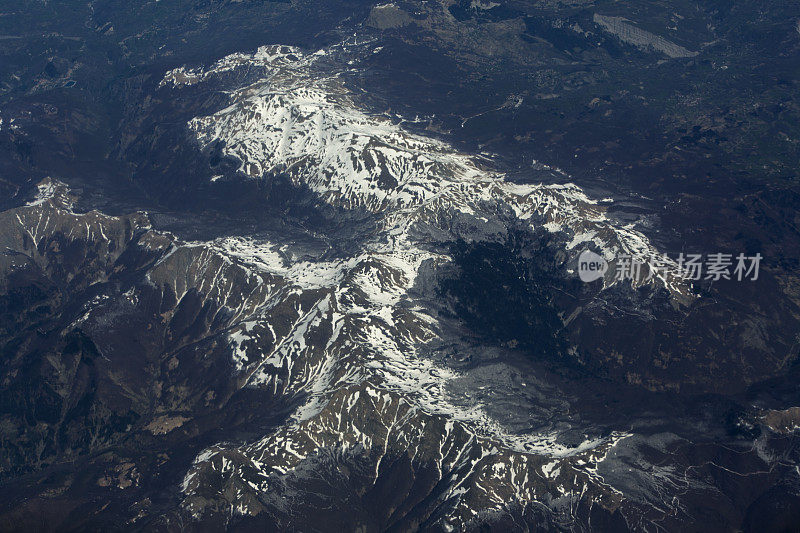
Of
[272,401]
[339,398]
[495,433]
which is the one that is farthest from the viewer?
[272,401]

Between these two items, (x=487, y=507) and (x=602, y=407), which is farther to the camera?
(x=602, y=407)

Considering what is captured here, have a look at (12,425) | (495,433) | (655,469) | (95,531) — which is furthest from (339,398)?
(12,425)

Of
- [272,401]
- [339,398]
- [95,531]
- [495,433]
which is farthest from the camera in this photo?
[272,401]

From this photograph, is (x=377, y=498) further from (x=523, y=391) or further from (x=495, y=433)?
(x=523, y=391)

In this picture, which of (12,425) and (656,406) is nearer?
(656,406)

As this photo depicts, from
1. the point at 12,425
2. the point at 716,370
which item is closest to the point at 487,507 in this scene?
the point at 716,370

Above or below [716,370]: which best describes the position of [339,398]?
above

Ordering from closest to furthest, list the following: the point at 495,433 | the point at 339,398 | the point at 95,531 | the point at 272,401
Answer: the point at 95,531
the point at 495,433
the point at 339,398
the point at 272,401

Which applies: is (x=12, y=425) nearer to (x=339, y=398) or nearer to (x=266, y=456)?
(x=266, y=456)

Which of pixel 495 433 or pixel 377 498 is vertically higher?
pixel 495 433
